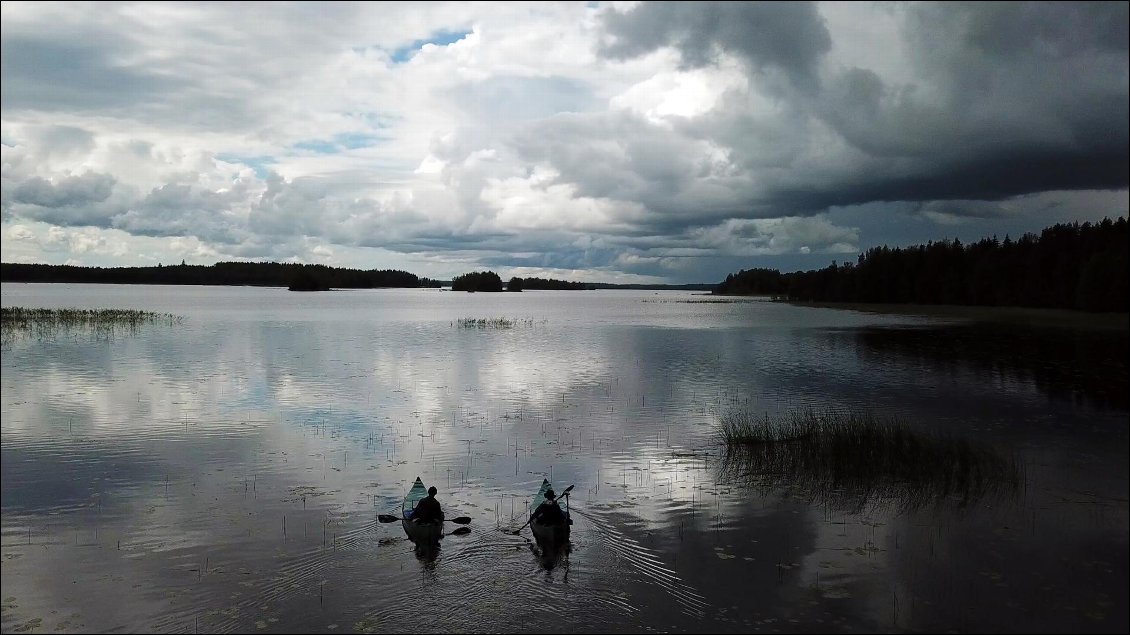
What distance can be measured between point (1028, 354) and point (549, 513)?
63.7 meters

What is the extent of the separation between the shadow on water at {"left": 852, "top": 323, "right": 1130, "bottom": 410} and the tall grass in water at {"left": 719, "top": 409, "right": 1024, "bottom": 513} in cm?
1721

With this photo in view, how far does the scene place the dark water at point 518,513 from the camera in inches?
584

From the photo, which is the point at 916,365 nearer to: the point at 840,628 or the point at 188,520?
the point at 840,628

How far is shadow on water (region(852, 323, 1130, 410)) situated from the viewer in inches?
1778

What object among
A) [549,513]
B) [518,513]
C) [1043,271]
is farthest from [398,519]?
[1043,271]

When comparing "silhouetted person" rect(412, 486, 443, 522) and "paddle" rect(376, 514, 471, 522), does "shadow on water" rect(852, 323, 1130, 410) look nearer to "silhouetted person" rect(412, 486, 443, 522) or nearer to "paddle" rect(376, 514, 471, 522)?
"paddle" rect(376, 514, 471, 522)

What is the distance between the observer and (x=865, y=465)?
26016mm

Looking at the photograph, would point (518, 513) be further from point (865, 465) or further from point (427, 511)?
point (865, 465)

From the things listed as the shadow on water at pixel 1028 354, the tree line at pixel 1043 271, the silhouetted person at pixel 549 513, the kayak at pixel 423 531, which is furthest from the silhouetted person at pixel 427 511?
the tree line at pixel 1043 271

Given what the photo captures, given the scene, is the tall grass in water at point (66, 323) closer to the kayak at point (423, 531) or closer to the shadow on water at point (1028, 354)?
the kayak at point (423, 531)

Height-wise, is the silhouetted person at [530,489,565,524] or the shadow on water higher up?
the shadow on water

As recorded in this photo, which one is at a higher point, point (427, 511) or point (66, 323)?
point (66, 323)

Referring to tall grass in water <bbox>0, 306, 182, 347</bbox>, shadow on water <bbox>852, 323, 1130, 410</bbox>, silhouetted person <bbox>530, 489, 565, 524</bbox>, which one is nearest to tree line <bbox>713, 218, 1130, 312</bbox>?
shadow on water <bbox>852, 323, 1130, 410</bbox>

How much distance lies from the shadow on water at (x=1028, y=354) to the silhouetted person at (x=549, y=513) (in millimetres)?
34554
